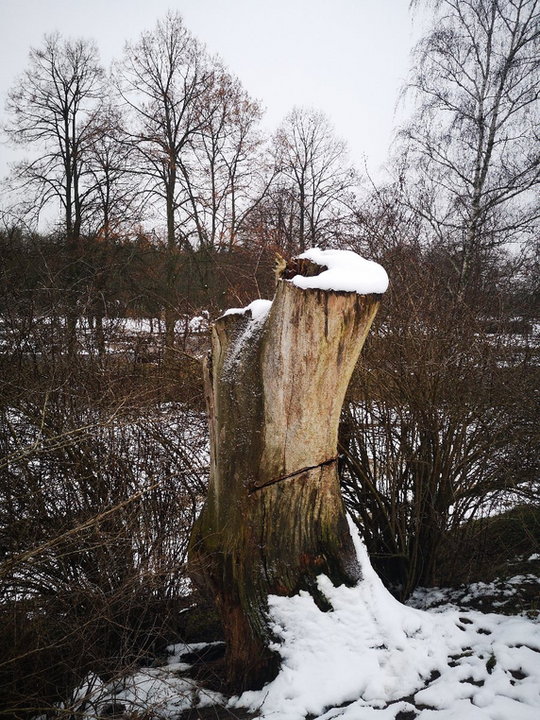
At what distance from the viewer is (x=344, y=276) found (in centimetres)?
207

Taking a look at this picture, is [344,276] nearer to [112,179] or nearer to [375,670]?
[375,670]

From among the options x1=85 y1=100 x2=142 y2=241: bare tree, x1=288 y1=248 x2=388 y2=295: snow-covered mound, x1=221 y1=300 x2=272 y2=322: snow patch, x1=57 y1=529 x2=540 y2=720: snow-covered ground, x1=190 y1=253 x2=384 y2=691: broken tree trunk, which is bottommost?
x1=57 y1=529 x2=540 y2=720: snow-covered ground

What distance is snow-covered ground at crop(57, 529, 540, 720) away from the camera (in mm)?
1925

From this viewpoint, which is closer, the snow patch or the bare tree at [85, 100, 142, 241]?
the snow patch

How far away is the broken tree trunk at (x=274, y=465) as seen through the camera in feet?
7.11

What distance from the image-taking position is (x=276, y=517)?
2.26 metres

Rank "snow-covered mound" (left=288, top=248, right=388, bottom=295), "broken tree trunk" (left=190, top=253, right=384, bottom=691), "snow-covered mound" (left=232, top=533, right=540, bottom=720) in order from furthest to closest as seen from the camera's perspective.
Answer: "broken tree trunk" (left=190, top=253, right=384, bottom=691) → "snow-covered mound" (left=288, top=248, right=388, bottom=295) → "snow-covered mound" (left=232, top=533, right=540, bottom=720)

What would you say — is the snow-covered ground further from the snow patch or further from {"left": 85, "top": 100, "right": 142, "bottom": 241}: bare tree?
{"left": 85, "top": 100, "right": 142, "bottom": 241}: bare tree

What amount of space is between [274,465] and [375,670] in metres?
1.03

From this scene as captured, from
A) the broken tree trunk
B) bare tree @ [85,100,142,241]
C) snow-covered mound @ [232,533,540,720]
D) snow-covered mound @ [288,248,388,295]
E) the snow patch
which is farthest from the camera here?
bare tree @ [85,100,142,241]

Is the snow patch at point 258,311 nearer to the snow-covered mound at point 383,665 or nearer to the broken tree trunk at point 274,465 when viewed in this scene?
the broken tree trunk at point 274,465

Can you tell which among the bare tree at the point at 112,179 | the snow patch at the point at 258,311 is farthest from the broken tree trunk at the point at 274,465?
the bare tree at the point at 112,179

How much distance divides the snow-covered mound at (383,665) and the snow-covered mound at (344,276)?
1.44 meters

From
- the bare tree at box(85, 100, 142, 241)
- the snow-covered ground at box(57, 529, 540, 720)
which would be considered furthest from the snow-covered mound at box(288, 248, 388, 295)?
the bare tree at box(85, 100, 142, 241)
